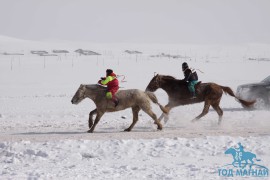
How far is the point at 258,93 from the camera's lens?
19.8 metres

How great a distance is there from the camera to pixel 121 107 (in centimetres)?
1313

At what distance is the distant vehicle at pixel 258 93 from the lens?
774 inches

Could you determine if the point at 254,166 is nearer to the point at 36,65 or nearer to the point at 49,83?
the point at 49,83

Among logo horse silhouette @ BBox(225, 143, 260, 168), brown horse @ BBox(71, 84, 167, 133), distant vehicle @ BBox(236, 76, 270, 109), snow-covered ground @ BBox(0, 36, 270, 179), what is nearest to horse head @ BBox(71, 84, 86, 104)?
brown horse @ BBox(71, 84, 167, 133)

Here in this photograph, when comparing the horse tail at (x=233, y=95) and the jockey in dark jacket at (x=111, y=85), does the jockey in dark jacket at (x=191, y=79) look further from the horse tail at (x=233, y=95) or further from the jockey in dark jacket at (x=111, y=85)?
the jockey in dark jacket at (x=111, y=85)

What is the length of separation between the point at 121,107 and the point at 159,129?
1.32 metres

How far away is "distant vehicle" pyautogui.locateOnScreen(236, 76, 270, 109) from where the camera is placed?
64.5ft

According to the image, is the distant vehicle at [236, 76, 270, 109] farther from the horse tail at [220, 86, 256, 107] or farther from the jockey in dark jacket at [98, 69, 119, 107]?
the jockey in dark jacket at [98, 69, 119, 107]

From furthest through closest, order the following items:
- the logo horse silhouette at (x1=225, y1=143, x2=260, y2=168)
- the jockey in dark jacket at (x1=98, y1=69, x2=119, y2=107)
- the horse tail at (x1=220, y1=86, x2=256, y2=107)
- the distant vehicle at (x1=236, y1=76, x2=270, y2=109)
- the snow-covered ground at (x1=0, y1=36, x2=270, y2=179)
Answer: the distant vehicle at (x1=236, y1=76, x2=270, y2=109), the horse tail at (x1=220, y1=86, x2=256, y2=107), the jockey in dark jacket at (x1=98, y1=69, x2=119, y2=107), the logo horse silhouette at (x1=225, y1=143, x2=260, y2=168), the snow-covered ground at (x1=0, y1=36, x2=270, y2=179)

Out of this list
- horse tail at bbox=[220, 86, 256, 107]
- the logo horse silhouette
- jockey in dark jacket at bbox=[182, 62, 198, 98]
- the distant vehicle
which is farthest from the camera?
the distant vehicle

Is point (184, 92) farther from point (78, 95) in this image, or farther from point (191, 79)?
point (78, 95)

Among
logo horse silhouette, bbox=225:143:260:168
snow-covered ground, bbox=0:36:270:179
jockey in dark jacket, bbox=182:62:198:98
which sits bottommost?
snow-covered ground, bbox=0:36:270:179

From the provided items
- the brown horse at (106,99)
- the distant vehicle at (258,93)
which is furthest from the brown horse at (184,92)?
the distant vehicle at (258,93)

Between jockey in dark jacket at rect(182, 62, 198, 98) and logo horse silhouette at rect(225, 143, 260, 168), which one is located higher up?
jockey in dark jacket at rect(182, 62, 198, 98)
